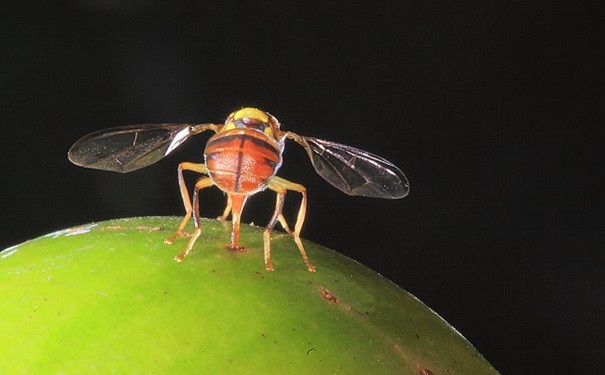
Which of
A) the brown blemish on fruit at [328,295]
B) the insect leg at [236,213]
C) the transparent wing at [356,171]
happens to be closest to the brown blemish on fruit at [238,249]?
the insect leg at [236,213]

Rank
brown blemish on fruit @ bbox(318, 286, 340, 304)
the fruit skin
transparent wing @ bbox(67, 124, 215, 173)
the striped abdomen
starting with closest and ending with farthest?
the fruit skin, brown blemish on fruit @ bbox(318, 286, 340, 304), the striped abdomen, transparent wing @ bbox(67, 124, 215, 173)

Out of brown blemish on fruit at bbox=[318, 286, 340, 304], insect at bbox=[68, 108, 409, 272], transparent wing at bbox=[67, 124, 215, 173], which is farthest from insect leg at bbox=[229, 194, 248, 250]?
transparent wing at bbox=[67, 124, 215, 173]

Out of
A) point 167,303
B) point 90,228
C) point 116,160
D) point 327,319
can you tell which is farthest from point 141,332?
point 116,160

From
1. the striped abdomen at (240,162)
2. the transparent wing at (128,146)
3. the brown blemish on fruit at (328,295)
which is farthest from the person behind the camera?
the transparent wing at (128,146)

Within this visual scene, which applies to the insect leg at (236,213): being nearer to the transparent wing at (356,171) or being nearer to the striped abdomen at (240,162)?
the striped abdomen at (240,162)

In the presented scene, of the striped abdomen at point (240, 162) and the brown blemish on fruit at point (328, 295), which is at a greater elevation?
the striped abdomen at point (240, 162)

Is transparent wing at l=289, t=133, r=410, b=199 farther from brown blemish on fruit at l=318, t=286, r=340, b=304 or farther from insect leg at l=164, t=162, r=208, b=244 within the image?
brown blemish on fruit at l=318, t=286, r=340, b=304
